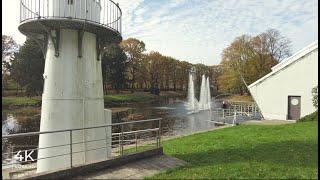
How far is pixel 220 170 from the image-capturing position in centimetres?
953

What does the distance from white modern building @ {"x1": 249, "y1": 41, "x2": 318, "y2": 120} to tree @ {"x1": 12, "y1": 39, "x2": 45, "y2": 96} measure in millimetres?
33087

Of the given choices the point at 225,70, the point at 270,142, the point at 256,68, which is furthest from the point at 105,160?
the point at 225,70

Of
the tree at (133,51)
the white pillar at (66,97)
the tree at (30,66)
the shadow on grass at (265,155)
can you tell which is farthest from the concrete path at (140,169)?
the tree at (133,51)

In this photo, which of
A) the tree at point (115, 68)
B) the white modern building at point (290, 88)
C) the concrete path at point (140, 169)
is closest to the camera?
the concrete path at point (140, 169)

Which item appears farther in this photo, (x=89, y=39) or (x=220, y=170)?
(x=89, y=39)

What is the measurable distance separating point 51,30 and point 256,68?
183ft

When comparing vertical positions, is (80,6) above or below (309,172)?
above

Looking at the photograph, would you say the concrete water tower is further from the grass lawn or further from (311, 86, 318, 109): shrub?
(311, 86, 318, 109): shrub

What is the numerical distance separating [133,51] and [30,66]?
1303 inches

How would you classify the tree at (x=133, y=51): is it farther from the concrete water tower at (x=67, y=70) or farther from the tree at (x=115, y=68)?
the concrete water tower at (x=67, y=70)

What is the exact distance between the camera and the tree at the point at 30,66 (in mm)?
54250

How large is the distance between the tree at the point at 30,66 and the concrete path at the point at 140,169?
1835 inches

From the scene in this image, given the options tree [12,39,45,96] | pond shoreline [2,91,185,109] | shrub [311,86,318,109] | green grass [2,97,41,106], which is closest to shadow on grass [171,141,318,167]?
shrub [311,86,318,109]

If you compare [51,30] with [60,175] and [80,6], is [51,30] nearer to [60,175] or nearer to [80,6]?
[80,6]
